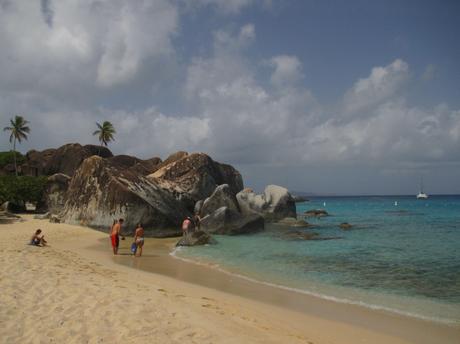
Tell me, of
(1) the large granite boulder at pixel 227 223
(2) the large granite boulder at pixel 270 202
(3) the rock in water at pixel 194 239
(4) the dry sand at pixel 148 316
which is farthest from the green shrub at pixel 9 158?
(4) the dry sand at pixel 148 316

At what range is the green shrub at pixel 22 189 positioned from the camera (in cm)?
3453

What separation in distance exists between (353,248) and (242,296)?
1203 cm

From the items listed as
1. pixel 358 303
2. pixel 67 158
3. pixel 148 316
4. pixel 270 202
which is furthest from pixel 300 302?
pixel 67 158

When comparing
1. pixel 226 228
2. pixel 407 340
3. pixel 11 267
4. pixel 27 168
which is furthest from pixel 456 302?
pixel 27 168

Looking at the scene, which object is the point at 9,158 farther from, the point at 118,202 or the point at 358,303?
the point at 358,303

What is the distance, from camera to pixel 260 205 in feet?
123

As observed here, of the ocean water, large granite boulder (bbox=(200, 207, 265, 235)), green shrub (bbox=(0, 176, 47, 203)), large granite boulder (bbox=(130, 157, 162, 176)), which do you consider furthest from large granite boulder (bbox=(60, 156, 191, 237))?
large granite boulder (bbox=(130, 157, 162, 176))

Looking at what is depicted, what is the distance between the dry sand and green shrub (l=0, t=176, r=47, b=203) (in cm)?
2655

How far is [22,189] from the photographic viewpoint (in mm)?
35719

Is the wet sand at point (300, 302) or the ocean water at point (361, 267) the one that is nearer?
the wet sand at point (300, 302)

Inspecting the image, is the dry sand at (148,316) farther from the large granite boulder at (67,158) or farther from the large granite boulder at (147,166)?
the large granite boulder at (67,158)

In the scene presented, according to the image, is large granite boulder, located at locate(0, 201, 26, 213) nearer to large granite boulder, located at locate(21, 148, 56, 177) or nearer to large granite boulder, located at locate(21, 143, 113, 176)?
large granite boulder, located at locate(21, 143, 113, 176)

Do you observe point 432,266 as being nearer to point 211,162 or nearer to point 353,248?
point 353,248

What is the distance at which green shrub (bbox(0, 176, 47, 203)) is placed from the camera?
34.5m
